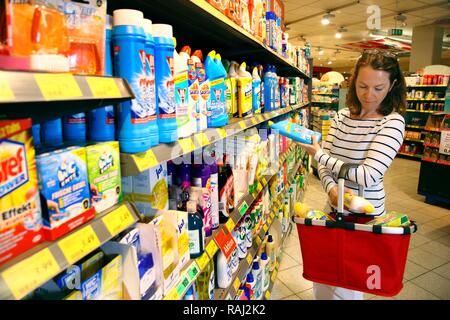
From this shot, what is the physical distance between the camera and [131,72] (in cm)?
79

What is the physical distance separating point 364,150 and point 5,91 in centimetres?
175

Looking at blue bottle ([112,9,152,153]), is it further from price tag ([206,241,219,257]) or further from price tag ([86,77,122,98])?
price tag ([206,241,219,257])

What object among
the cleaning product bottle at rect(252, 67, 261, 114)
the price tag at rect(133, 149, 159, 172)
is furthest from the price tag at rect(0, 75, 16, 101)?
the cleaning product bottle at rect(252, 67, 261, 114)

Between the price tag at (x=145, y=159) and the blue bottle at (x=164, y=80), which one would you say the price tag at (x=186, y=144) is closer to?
the blue bottle at (x=164, y=80)

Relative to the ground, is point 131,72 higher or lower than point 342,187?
higher

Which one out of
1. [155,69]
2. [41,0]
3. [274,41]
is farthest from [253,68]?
[41,0]

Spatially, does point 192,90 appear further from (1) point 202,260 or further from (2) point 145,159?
(1) point 202,260

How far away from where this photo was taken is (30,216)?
1.90 feet

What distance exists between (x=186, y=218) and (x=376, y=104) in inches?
51.7

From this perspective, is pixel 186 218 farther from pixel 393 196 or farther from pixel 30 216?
pixel 393 196

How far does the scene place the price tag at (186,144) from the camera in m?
1.00

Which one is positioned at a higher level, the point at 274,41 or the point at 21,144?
the point at 274,41

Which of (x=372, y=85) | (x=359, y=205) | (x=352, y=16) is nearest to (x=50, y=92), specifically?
(x=359, y=205)

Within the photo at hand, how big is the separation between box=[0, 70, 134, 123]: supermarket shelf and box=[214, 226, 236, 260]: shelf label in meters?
0.81
